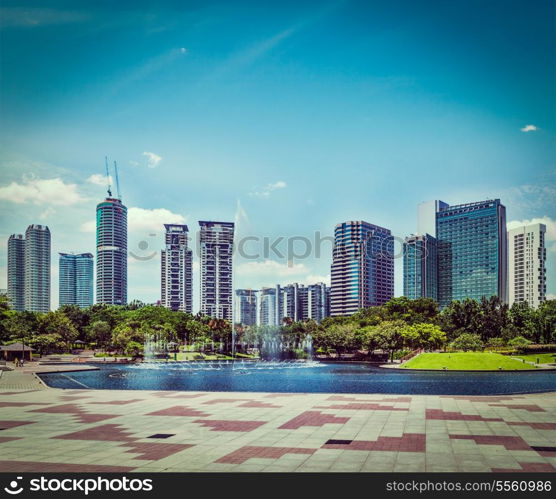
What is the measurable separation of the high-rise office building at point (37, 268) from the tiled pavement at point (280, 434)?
10544 centimetres

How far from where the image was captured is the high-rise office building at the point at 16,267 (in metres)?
127

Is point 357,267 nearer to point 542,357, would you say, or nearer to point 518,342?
point 518,342

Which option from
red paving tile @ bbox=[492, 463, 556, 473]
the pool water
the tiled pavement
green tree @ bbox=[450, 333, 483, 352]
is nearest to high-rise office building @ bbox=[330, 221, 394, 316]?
green tree @ bbox=[450, 333, 483, 352]

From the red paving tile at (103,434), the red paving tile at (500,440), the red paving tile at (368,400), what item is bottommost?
the red paving tile at (368,400)

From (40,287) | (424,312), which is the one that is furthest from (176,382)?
(40,287)

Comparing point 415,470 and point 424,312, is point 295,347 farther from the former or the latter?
point 415,470

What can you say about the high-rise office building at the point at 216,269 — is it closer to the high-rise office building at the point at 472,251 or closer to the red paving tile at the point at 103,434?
the high-rise office building at the point at 472,251

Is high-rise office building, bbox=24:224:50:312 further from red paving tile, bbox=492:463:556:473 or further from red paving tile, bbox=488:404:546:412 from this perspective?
red paving tile, bbox=492:463:556:473

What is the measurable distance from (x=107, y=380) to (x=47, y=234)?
3376 inches

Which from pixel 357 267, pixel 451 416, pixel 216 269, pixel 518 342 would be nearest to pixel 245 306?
pixel 216 269

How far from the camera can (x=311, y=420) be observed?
2247 cm

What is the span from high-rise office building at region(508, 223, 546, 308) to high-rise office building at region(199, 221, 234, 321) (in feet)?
262

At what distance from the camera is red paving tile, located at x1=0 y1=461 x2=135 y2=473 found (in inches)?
563

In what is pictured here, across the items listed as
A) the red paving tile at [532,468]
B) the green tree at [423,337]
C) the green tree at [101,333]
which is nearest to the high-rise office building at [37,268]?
the green tree at [101,333]
